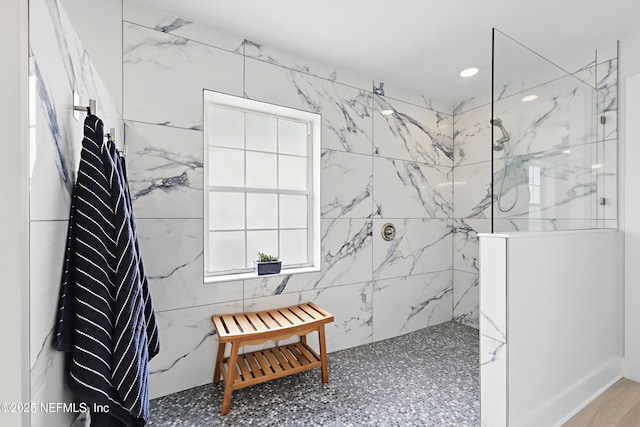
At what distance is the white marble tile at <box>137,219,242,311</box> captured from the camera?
1858 mm

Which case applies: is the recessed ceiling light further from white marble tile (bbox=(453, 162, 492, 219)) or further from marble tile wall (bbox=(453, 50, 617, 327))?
white marble tile (bbox=(453, 162, 492, 219))

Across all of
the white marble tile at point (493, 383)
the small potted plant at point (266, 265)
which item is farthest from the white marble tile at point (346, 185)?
the white marble tile at point (493, 383)

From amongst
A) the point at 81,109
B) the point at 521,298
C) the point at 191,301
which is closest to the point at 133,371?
the point at 81,109

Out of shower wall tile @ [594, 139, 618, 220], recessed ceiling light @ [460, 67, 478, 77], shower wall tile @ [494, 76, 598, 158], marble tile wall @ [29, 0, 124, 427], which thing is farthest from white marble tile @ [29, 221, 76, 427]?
shower wall tile @ [594, 139, 618, 220]

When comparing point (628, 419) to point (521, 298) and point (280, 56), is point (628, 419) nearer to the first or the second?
point (521, 298)

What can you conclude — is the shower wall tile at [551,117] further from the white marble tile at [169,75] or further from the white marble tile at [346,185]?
the white marble tile at [169,75]

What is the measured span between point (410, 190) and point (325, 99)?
1271 millimetres

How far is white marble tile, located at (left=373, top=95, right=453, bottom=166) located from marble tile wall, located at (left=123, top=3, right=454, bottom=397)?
1cm

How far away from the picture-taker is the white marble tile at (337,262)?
2294 millimetres

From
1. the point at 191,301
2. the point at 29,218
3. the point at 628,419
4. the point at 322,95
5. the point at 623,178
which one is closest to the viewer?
the point at 29,218

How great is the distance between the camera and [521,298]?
1.51 m

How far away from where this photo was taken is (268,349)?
2.21 metres

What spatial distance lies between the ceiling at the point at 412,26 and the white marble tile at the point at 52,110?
3.91ft

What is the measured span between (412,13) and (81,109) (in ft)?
6.24
